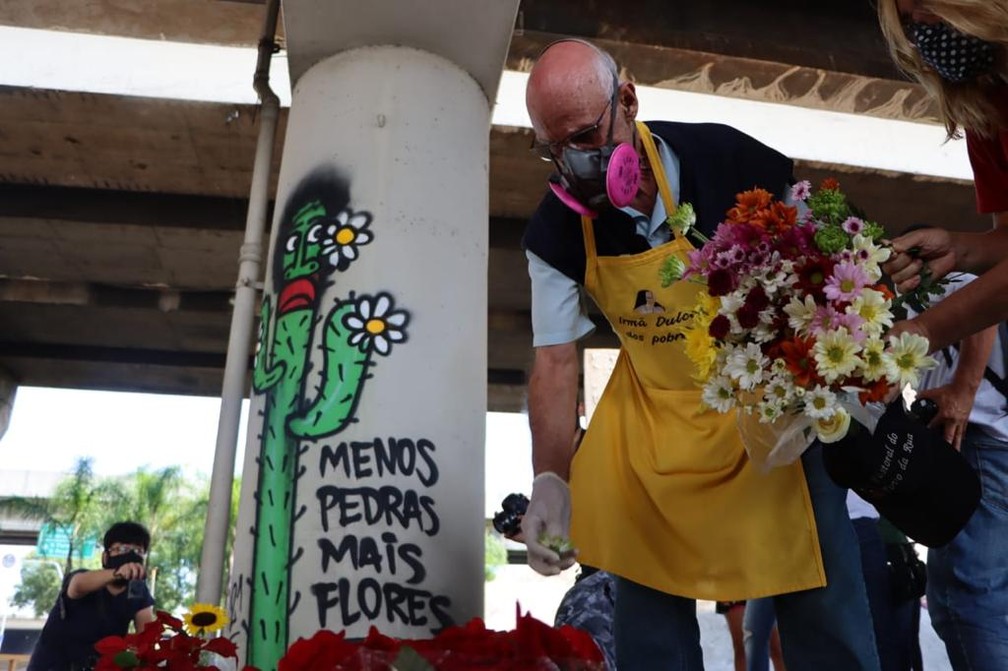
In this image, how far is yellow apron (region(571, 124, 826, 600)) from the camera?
2.16 m

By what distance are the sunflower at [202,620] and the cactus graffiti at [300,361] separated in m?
0.47

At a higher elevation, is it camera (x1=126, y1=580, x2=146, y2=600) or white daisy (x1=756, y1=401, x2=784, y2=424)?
camera (x1=126, y1=580, x2=146, y2=600)

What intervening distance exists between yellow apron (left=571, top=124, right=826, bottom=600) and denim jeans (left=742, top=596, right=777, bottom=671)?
2064mm

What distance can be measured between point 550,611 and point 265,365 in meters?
21.0

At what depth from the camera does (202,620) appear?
286cm

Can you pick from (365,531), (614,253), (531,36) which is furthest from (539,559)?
(531,36)

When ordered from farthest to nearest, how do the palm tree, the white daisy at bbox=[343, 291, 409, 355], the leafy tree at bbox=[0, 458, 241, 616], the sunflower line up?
the leafy tree at bbox=[0, 458, 241, 616] → the palm tree → the white daisy at bbox=[343, 291, 409, 355] → the sunflower

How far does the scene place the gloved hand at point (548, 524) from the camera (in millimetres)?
2246

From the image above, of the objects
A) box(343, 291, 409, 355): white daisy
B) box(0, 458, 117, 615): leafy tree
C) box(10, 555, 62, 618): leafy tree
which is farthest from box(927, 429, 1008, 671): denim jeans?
box(10, 555, 62, 618): leafy tree

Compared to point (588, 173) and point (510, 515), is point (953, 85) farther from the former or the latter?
point (510, 515)

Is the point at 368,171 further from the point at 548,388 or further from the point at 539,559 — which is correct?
the point at 539,559

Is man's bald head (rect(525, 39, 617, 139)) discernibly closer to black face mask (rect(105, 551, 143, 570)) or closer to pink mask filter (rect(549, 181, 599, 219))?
pink mask filter (rect(549, 181, 599, 219))

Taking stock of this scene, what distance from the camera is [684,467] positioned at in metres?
2.28

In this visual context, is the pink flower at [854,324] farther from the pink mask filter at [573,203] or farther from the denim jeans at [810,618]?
the pink mask filter at [573,203]
